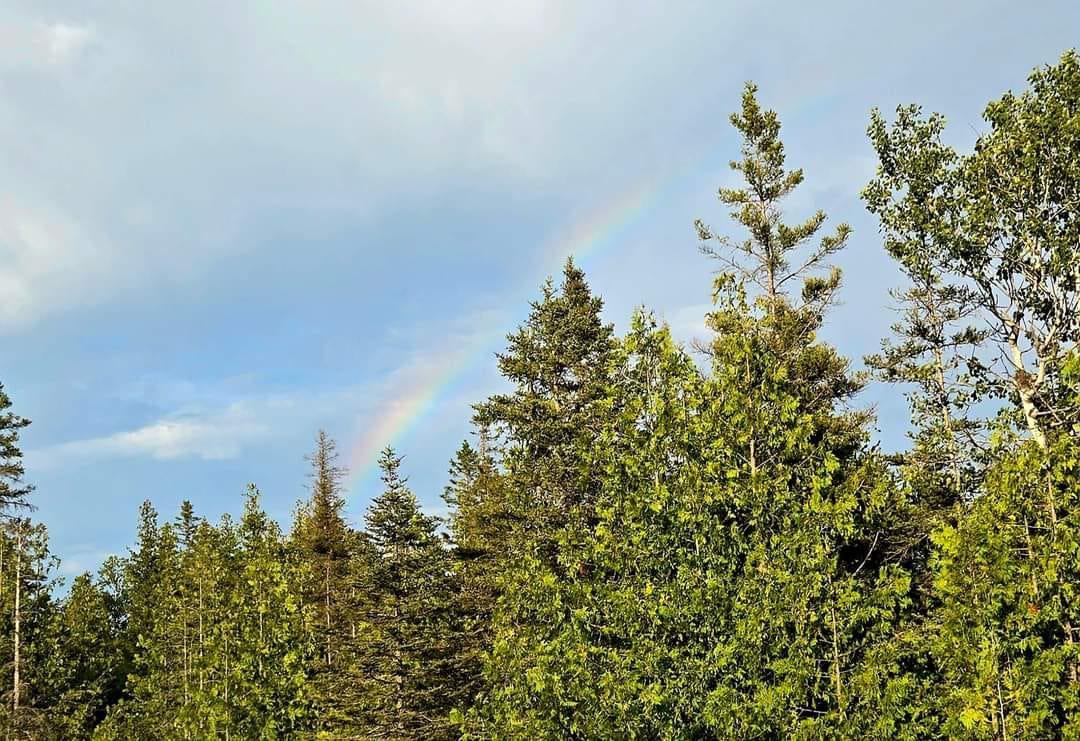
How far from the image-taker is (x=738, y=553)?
16.7m

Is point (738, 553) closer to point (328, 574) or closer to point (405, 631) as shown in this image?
point (405, 631)

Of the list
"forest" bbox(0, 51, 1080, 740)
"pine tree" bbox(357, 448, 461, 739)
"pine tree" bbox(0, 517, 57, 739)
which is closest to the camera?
"forest" bbox(0, 51, 1080, 740)

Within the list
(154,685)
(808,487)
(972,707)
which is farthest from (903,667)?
(154,685)

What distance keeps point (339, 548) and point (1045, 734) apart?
38.5m

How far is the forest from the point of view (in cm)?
1483

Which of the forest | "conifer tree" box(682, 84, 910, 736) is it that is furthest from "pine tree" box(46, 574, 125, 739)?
"conifer tree" box(682, 84, 910, 736)

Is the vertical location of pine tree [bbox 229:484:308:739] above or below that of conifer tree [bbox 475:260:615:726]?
below

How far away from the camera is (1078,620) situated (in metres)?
14.3

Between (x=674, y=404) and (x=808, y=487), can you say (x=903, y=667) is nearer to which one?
(x=808, y=487)

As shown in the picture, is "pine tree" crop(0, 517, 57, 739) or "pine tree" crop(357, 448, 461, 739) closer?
"pine tree" crop(357, 448, 461, 739)

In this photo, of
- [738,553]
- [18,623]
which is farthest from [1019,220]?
[18,623]

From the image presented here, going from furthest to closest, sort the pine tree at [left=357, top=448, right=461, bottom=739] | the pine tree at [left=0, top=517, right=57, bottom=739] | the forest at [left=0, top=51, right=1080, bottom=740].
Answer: the pine tree at [left=0, top=517, right=57, bottom=739], the pine tree at [left=357, top=448, right=461, bottom=739], the forest at [left=0, top=51, right=1080, bottom=740]

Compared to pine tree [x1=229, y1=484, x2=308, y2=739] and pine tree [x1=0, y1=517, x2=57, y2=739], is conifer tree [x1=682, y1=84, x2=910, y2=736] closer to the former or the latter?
pine tree [x1=229, y1=484, x2=308, y2=739]

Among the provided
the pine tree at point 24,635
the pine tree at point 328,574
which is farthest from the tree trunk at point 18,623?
the pine tree at point 328,574
